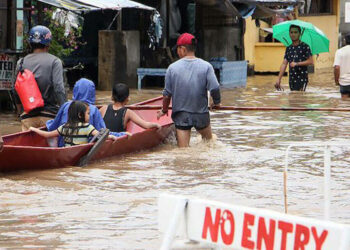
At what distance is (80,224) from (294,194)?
8.06 feet

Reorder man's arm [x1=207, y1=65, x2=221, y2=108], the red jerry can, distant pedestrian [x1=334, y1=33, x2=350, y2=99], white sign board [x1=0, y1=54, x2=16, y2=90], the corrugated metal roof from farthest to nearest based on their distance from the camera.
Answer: the corrugated metal roof, distant pedestrian [x1=334, y1=33, x2=350, y2=99], white sign board [x1=0, y1=54, x2=16, y2=90], man's arm [x1=207, y1=65, x2=221, y2=108], the red jerry can

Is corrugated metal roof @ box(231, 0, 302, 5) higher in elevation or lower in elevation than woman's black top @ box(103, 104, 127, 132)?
higher

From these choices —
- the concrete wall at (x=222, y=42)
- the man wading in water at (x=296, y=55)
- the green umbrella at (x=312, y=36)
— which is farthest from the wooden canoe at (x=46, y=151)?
the concrete wall at (x=222, y=42)

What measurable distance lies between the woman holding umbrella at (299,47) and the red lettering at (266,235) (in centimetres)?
1425

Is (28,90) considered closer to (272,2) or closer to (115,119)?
(115,119)

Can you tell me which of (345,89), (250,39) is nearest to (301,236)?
(345,89)

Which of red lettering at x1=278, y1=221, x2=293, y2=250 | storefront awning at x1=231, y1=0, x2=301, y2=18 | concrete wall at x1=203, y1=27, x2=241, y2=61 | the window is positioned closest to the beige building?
→ the window

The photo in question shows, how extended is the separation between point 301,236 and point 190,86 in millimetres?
7214

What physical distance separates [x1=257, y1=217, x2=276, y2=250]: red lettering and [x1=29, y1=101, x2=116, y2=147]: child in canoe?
631 centimetres

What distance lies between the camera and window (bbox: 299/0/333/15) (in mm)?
31219

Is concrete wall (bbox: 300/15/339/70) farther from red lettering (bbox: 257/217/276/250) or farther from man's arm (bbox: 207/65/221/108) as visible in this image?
red lettering (bbox: 257/217/276/250)

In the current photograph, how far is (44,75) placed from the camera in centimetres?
1038

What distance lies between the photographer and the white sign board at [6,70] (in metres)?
15.6

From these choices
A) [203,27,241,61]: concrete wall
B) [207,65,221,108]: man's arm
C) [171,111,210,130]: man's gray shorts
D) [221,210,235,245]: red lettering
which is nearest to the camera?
[221,210,235,245]: red lettering
